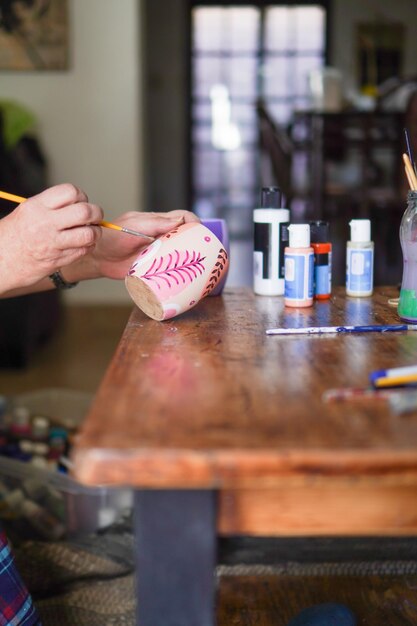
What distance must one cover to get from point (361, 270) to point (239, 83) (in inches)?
270

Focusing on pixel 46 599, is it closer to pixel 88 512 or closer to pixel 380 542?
pixel 88 512

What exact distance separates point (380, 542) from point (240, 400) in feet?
3.20

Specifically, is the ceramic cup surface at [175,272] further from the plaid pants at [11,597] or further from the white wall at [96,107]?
the white wall at [96,107]

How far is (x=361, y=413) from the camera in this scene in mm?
661

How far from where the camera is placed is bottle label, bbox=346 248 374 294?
1.26 m

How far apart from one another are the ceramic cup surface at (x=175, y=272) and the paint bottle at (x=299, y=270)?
4.4 inches

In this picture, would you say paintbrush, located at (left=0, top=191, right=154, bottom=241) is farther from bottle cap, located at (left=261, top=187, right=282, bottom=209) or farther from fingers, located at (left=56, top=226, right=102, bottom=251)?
bottle cap, located at (left=261, top=187, right=282, bottom=209)

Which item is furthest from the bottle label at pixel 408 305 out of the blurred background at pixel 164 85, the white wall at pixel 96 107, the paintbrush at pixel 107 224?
the white wall at pixel 96 107

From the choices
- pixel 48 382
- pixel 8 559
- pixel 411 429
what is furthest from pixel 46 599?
pixel 48 382

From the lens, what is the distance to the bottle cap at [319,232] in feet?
4.15

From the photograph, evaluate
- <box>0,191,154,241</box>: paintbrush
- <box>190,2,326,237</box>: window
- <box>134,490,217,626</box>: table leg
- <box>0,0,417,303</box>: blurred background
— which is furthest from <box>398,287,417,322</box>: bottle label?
<box>190,2,326,237</box>: window

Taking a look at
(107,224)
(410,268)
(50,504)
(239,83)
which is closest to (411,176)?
(410,268)

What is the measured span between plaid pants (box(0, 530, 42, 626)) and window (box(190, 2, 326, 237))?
6.79 metres

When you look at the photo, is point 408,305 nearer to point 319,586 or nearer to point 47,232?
point 47,232
